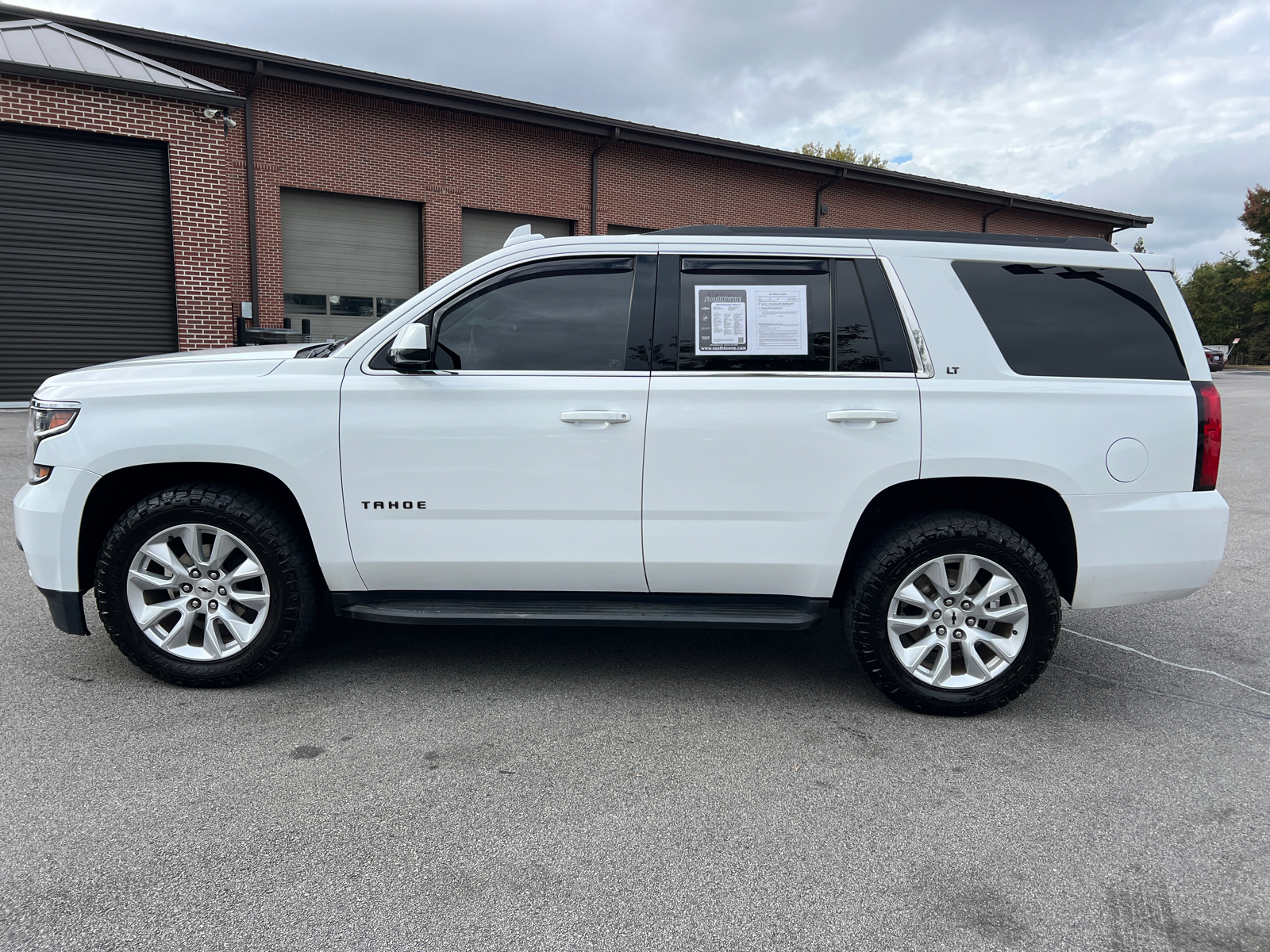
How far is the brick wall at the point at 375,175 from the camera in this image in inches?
569

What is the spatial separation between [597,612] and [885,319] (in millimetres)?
1737

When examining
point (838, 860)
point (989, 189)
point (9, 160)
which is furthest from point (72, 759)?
point (989, 189)

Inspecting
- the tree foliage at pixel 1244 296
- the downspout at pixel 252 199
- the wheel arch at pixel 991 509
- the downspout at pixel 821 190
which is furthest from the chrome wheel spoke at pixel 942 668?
the tree foliage at pixel 1244 296

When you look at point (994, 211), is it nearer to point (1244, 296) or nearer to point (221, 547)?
point (221, 547)

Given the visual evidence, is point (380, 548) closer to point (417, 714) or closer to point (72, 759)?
point (417, 714)

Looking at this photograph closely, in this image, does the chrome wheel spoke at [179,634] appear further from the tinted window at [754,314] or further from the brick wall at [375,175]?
the brick wall at [375,175]

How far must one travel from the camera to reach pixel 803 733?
3479 millimetres

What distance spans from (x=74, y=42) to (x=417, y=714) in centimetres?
1559

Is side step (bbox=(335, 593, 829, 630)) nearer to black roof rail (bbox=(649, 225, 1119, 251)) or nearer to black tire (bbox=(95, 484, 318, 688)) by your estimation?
black tire (bbox=(95, 484, 318, 688))

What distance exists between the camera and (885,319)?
145 inches

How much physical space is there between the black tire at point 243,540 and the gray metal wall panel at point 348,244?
16.1 m

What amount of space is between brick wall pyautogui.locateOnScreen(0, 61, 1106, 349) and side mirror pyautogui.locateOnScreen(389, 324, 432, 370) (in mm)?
13269

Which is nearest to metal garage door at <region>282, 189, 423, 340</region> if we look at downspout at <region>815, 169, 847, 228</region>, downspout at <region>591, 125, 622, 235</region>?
downspout at <region>591, 125, 622, 235</region>

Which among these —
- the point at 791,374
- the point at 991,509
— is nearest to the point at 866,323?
the point at 791,374
